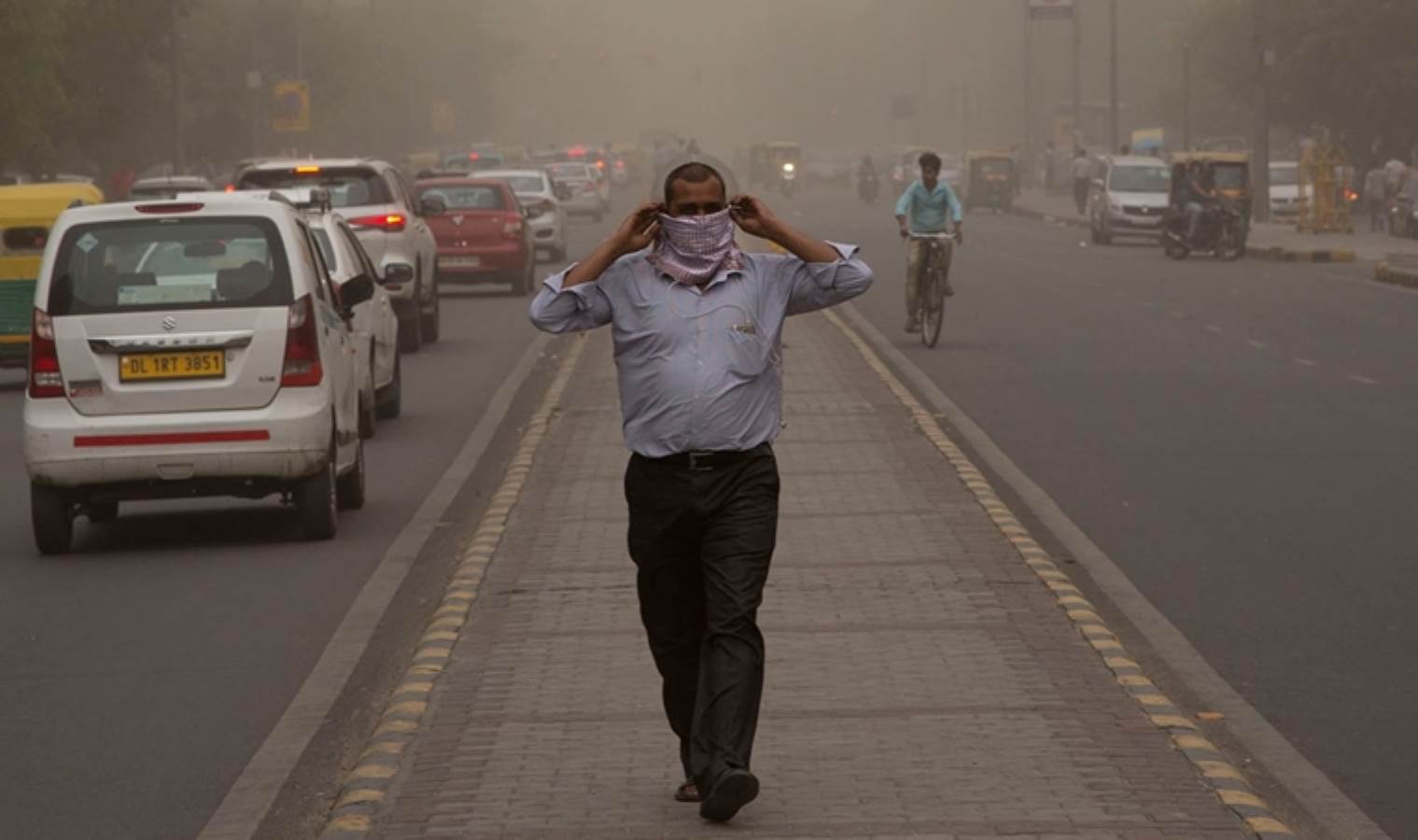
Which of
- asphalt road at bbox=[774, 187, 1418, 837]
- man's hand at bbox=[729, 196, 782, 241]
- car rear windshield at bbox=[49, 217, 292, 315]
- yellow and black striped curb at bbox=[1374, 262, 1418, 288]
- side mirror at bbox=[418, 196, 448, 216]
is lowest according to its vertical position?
yellow and black striped curb at bbox=[1374, 262, 1418, 288]

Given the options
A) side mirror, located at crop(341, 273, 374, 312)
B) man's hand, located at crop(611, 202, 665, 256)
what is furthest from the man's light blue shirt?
side mirror, located at crop(341, 273, 374, 312)

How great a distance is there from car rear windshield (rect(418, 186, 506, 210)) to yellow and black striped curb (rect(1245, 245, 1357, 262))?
53.3ft

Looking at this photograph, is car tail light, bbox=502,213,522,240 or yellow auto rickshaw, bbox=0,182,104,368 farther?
car tail light, bbox=502,213,522,240

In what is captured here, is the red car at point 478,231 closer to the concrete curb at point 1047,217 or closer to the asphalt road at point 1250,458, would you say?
the asphalt road at point 1250,458

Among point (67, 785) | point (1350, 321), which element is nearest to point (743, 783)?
point (67, 785)

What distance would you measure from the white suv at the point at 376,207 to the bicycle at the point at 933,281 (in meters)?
4.76

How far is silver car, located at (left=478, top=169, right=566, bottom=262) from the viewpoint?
47312 millimetres

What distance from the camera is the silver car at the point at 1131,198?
183 feet

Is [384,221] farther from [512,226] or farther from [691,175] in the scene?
[691,175]

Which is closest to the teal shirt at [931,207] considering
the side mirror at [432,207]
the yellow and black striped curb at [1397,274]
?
the side mirror at [432,207]

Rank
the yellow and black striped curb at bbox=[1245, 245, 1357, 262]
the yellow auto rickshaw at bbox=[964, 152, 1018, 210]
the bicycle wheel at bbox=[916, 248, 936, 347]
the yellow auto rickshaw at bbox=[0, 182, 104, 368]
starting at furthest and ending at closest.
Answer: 1. the yellow auto rickshaw at bbox=[964, 152, 1018, 210]
2. the yellow and black striped curb at bbox=[1245, 245, 1357, 262]
3. the bicycle wheel at bbox=[916, 248, 936, 347]
4. the yellow auto rickshaw at bbox=[0, 182, 104, 368]

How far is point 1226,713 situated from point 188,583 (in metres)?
5.31

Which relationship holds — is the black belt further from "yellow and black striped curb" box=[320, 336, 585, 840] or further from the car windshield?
the car windshield

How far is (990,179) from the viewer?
274 feet
